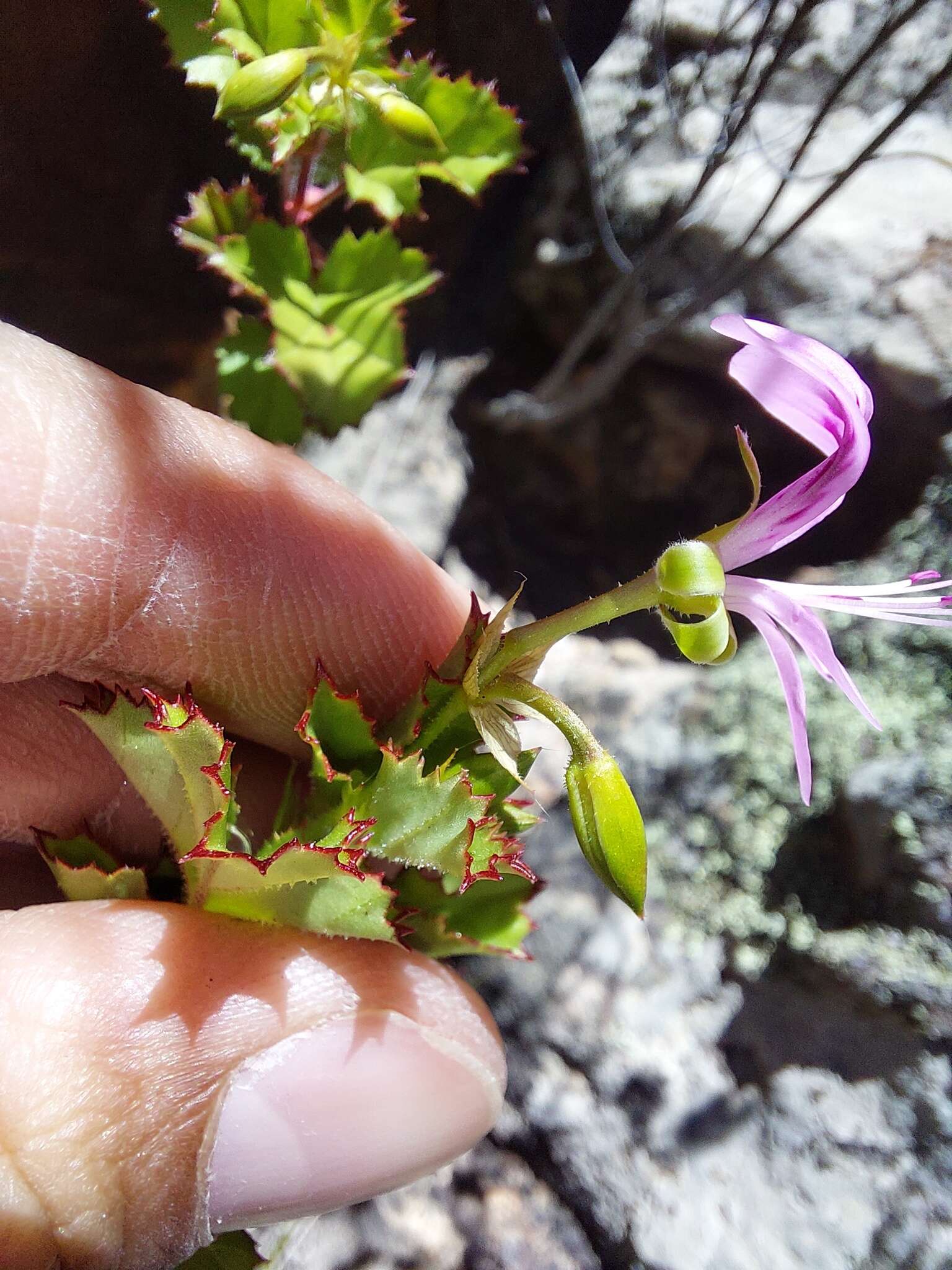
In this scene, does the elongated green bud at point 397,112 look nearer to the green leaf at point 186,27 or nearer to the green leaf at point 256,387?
the green leaf at point 186,27

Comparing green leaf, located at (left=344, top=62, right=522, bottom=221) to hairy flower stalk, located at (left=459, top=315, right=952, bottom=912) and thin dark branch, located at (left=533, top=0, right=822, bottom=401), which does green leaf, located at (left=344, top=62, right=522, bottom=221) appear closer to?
thin dark branch, located at (left=533, top=0, right=822, bottom=401)

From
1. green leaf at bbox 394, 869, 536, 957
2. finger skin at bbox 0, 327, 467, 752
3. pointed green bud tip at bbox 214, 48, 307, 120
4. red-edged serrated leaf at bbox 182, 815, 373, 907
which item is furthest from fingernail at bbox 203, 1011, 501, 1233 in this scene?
pointed green bud tip at bbox 214, 48, 307, 120

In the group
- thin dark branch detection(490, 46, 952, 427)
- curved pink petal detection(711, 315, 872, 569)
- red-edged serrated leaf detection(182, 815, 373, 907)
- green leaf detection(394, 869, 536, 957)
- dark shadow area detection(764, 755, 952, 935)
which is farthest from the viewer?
thin dark branch detection(490, 46, 952, 427)

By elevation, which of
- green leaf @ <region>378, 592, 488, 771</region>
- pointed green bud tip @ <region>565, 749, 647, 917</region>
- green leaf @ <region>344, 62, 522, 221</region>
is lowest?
green leaf @ <region>378, 592, 488, 771</region>

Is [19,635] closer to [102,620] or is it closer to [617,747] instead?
[102,620]

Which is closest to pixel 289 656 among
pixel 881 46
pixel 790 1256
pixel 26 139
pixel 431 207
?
pixel 26 139

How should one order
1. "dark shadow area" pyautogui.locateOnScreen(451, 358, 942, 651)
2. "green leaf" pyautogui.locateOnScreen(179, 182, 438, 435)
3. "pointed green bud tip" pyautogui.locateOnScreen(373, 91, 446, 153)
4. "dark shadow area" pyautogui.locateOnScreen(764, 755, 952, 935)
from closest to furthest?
"pointed green bud tip" pyautogui.locateOnScreen(373, 91, 446, 153), "green leaf" pyautogui.locateOnScreen(179, 182, 438, 435), "dark shadow area" pyautogui.locateOnScreen(764, 755, 952, 935), "dark shadow area" pyautogui.locateOnScreen(451, 358, 942, 651)

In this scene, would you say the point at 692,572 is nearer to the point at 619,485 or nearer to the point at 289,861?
the point at 289,861
